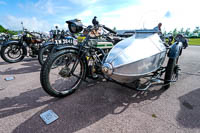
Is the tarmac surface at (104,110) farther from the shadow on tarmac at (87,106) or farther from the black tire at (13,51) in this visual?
the black tire at (13,51)

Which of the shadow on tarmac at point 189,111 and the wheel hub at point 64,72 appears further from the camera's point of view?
the wheel hub at point 64,72

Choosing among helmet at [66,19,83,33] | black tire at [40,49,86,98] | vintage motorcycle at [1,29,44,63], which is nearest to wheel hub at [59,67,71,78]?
black tire at [40,49,86,98]

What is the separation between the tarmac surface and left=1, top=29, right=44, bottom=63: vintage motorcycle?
2685mm

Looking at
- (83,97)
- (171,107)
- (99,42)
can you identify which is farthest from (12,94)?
(171,107)

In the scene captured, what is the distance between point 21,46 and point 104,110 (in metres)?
4.72

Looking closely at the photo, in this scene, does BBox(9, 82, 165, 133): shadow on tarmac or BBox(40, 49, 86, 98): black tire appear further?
BBox(40, 49, 86, 98): black tire

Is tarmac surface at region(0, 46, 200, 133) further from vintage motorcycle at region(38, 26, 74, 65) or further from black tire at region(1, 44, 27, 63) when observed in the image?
black tire at region(1, 44, 27, 63)

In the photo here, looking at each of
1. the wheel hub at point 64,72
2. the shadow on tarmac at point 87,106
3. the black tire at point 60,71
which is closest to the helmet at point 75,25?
the black tire at point 60,71

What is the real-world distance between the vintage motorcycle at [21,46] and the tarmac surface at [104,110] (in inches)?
106

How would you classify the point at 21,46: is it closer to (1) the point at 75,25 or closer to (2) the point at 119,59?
(1) the point at 75,25

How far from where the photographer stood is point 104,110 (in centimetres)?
166

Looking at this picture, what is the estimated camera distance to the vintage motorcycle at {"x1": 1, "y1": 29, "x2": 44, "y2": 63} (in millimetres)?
4340

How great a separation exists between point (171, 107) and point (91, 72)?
1.51 meters

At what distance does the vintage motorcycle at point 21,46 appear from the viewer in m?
4.34
